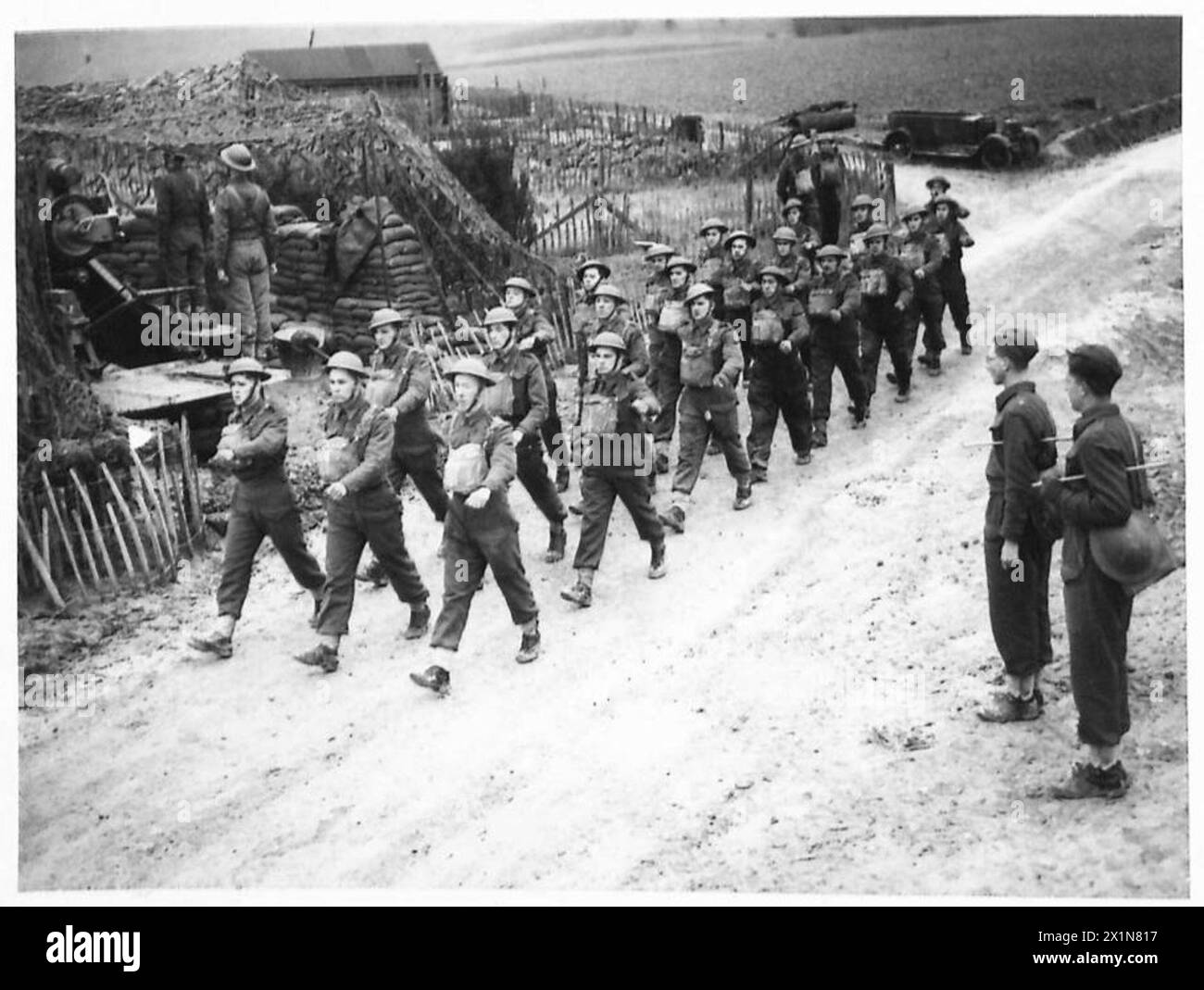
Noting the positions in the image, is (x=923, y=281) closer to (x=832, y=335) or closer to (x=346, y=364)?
(x=832, y=335)

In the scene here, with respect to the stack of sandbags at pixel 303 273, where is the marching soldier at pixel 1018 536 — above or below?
below

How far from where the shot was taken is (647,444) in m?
7.54

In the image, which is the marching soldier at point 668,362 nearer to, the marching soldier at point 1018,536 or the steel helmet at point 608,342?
the steel helmet at point 608,342

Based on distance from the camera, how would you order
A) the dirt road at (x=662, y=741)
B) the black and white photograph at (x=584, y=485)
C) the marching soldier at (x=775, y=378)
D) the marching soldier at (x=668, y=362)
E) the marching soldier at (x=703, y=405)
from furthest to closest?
the marching soldier at (x=668, y=362), the marching soldier at (x=775, y=378), the marching soldier at (x=703, y=405), the black and white photograph at (x=584, y=485), the dirt road at (x=662, y=741)

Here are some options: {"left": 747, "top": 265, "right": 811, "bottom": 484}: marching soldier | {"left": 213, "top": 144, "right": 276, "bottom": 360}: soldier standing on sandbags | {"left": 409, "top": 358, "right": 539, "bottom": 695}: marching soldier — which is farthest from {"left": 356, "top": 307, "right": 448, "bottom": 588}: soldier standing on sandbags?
{"left": 213, "top": 144, "right": 276, "bottom": 360}: soldier standing on sandbags

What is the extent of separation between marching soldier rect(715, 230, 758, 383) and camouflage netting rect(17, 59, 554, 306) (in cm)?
209

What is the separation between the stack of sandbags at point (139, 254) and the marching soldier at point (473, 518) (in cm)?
427

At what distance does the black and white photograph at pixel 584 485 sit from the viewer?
5.81 metres

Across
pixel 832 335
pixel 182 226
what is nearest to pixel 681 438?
pixel 832 335

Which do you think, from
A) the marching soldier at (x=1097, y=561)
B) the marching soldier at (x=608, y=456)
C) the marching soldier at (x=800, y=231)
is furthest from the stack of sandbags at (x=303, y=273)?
the marching soldier at (x=1097, y=561)

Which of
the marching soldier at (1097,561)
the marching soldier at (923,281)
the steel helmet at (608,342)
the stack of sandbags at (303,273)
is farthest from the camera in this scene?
the stack of sandbags at (303,273)

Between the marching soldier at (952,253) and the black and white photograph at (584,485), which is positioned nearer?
the black and white photograph at (584,485)

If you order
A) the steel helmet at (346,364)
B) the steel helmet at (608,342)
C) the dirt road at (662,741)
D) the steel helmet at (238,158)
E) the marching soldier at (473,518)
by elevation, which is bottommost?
the dirt road at (662,741)

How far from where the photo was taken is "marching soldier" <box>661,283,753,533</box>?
8.16 m
